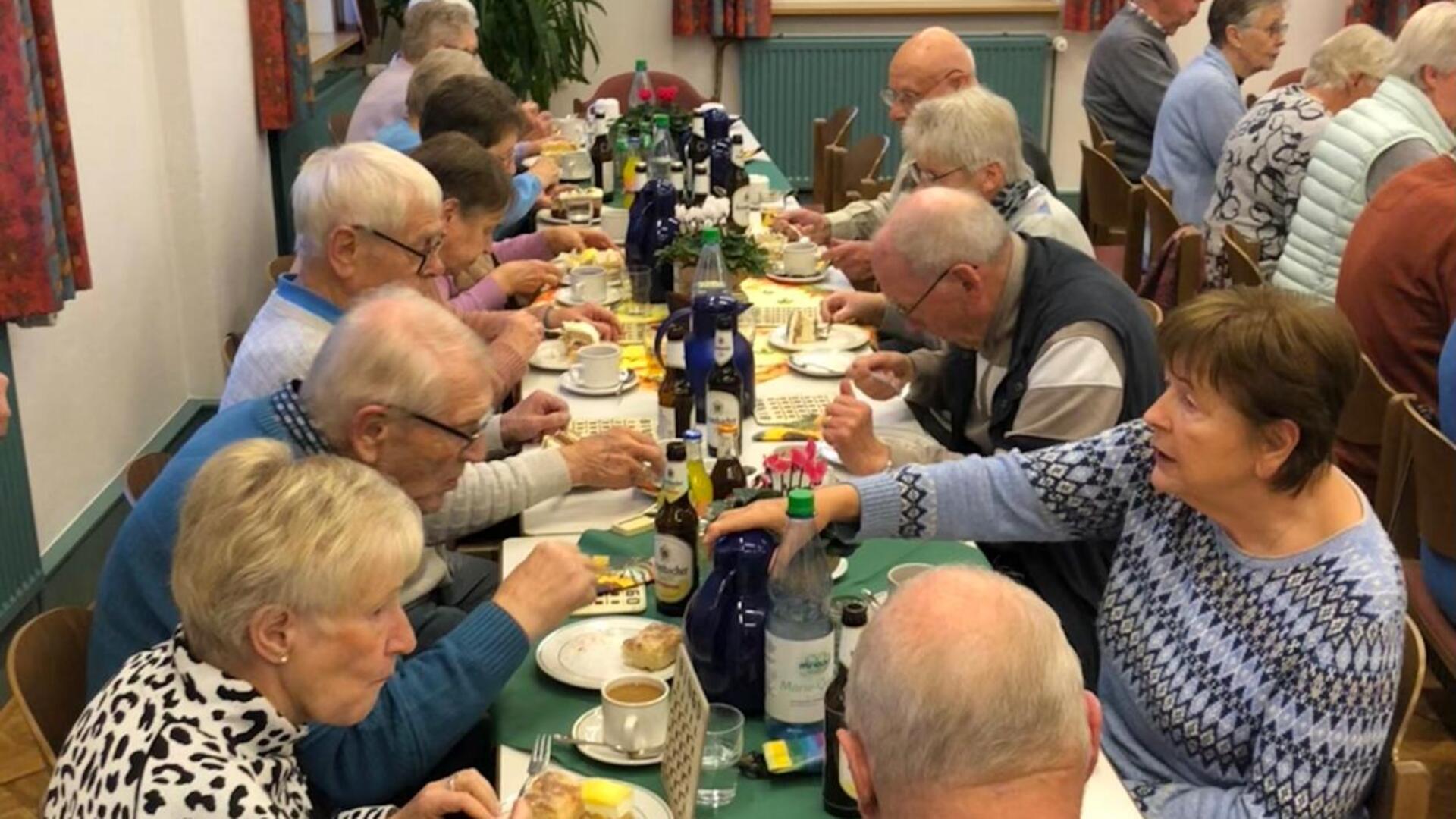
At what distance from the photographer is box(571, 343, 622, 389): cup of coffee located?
3299 millimetres

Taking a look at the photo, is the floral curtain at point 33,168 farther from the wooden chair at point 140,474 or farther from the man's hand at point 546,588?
the man's hand at point 546,588

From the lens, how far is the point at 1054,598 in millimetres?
2621

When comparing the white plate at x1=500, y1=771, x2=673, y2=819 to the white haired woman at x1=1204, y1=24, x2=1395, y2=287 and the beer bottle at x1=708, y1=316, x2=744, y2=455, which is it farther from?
the white haired woman at x1=1204, y1=24, x2=1395, y2=287

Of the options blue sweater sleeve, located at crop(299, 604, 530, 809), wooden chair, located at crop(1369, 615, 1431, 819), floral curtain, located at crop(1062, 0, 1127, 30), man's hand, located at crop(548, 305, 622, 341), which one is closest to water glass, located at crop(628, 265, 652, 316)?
man's hand, located at crop(548, 305, 622, 341)

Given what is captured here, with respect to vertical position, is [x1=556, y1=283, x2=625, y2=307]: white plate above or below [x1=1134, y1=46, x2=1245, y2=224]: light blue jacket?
below

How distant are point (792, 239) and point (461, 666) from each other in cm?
272

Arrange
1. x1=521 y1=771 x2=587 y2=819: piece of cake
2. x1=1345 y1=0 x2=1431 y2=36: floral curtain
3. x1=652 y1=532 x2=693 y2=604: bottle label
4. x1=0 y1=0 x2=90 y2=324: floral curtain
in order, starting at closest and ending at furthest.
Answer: x1=521 y1=771 x2=587 y2=819: piece of cake
x1=652 y1=532 x2=693 y2=604: bottle label
x1=0 y1=0 x2=90 y2=324: floral curtain
x1=1345 y1=0 x2=1431 y2=36: floral curtain

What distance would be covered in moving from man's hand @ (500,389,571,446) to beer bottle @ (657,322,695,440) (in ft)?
0.65

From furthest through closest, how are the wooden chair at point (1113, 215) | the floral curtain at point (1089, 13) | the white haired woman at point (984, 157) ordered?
1. the floral curtain at point (1089, 13)
2. the wooden chair at point (1113, 215)
3. the white haired woman at point (984, 157)

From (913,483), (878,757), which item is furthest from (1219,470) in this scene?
(878,757)

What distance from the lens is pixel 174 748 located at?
5.15 feet

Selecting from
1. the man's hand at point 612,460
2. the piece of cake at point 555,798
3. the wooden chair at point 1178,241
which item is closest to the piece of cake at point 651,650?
the piece of cake at point 555,798

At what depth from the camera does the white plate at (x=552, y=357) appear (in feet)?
11.4

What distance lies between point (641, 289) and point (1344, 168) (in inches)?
75.3
